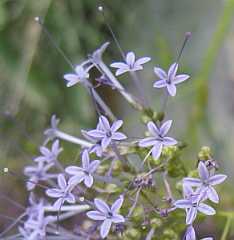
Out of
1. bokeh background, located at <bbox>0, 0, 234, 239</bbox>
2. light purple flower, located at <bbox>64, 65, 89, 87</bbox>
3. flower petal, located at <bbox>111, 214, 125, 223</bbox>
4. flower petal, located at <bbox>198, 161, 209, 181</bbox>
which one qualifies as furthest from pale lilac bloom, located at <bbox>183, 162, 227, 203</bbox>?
bokeh background, located at <bbox>0, 0, 234, 239</bbox>

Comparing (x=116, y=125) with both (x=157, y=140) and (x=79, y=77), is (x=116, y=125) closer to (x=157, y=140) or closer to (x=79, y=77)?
(x=157, y=140)

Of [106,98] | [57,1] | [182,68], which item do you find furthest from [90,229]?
[106,98]

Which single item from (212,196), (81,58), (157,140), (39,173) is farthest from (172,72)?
(81,58)

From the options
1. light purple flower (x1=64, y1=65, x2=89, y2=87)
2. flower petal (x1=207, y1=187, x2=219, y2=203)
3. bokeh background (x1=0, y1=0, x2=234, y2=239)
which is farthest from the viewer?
bokeh background (x1=0, y1=0, x2=234, y2=239)

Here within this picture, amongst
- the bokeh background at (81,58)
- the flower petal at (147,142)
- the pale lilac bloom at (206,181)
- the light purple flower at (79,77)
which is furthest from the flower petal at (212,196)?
the bokeh background at (81,58)

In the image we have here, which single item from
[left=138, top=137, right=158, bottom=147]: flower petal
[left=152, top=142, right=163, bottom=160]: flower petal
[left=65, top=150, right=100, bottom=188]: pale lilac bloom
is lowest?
[left=65, top=150, right=100, bottom=188]: pale lilac bloom

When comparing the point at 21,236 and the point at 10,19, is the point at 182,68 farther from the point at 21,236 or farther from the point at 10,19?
the point at 21,236

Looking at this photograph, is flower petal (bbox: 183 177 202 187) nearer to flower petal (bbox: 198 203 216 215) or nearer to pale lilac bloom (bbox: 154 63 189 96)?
flower petal (bbox: 198 203 216 215)

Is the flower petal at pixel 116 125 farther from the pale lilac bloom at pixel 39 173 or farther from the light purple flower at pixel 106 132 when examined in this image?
the pale lilac bloom at pixel 39 173
